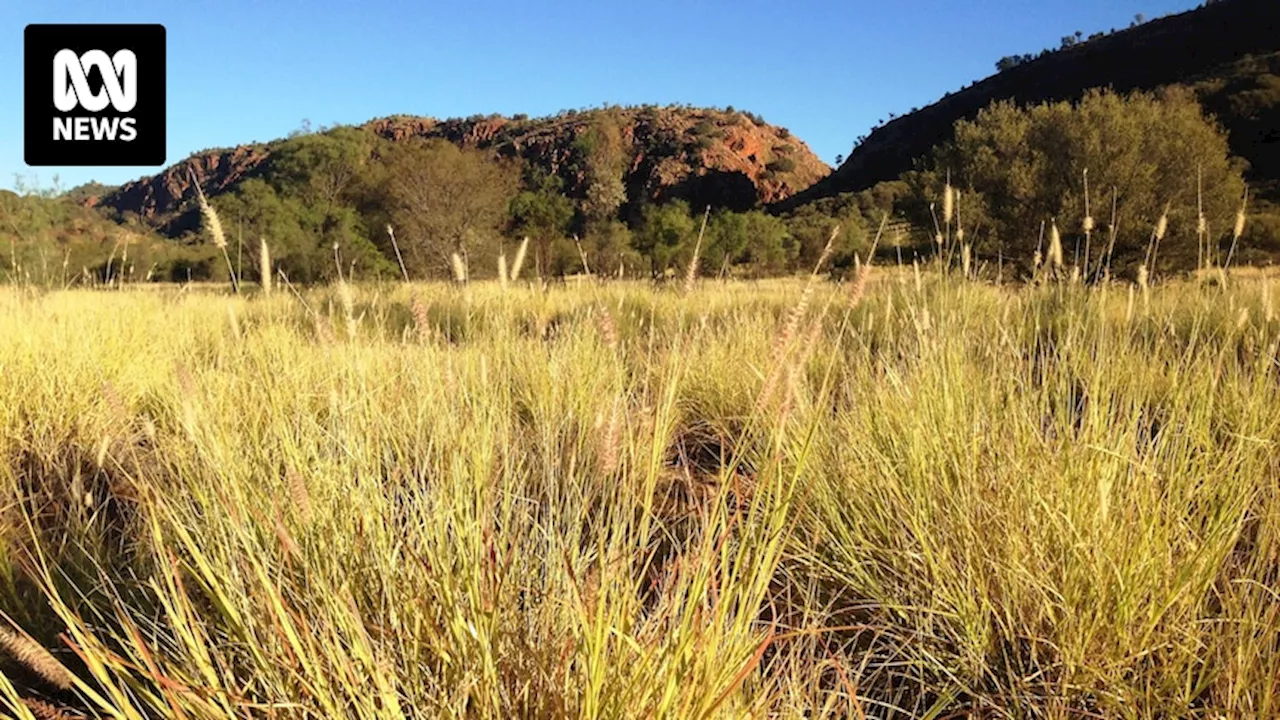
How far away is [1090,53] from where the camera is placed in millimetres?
49812

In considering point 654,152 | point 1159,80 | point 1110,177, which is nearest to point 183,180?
point 654,152

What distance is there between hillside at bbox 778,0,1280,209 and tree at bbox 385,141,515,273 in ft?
65.1

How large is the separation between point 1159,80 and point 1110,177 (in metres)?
37.3

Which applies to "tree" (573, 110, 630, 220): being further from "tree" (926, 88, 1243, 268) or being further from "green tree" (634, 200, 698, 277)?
"tree" (926, 88, 1243, 268)

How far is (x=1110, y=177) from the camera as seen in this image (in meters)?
12.8

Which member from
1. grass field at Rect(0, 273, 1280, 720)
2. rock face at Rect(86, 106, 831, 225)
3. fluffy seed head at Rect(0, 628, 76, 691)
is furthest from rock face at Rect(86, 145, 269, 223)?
fluffy seed head at Rect(0, 628, 76, 691)

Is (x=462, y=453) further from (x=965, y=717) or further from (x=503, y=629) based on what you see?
(x=965, y=717)

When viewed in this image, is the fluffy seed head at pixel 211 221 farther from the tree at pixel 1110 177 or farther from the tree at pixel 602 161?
the tree at pixel 602 161

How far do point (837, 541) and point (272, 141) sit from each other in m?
94.7

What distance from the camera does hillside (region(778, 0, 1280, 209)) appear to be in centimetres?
2916

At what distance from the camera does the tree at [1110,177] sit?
12.6 m

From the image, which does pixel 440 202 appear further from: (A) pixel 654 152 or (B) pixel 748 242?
(A) pixel 654 152

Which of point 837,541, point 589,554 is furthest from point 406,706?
point 837,541

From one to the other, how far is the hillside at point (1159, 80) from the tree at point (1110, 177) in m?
11.4
